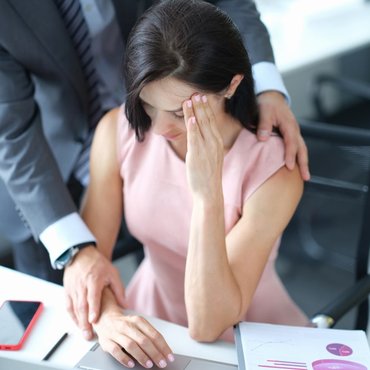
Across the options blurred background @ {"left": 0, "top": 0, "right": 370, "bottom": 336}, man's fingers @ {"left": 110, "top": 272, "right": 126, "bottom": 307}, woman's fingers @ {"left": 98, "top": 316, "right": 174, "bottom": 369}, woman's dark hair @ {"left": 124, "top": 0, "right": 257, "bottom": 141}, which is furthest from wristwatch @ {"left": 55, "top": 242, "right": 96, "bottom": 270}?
blurred background @ {"left": 0, "top": 0, "right": 370, "bottom": 336}

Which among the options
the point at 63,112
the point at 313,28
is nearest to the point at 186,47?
the point at 63,112

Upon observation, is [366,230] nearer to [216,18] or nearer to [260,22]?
[260,22]

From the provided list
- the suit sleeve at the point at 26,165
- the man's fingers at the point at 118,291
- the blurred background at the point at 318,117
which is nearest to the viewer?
the man's fingers at the point at 118,291

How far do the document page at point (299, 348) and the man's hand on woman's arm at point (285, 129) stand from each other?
0.35 meters

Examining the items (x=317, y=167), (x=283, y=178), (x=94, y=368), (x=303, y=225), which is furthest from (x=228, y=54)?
(x=303, y=225)

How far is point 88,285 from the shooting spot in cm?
133

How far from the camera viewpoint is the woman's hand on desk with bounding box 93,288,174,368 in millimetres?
1134

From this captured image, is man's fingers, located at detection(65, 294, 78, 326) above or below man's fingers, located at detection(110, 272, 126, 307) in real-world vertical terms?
above

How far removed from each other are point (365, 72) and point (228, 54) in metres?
3.07

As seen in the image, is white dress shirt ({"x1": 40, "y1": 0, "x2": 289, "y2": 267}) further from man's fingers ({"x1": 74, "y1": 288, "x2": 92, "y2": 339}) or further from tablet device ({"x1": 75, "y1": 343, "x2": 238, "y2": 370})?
tablet device ({"x1": 75, "y1": 343, "x2": 238, "y2": 370})

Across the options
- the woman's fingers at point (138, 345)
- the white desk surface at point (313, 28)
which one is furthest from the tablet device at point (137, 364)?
the white desk surface at point (313, 28)

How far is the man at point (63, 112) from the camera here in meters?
1.41

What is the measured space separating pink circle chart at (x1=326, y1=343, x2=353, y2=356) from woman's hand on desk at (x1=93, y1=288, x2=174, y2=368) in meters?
0.27

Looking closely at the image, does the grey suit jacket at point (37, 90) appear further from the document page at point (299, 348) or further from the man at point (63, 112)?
the document page at point (299, 348)
